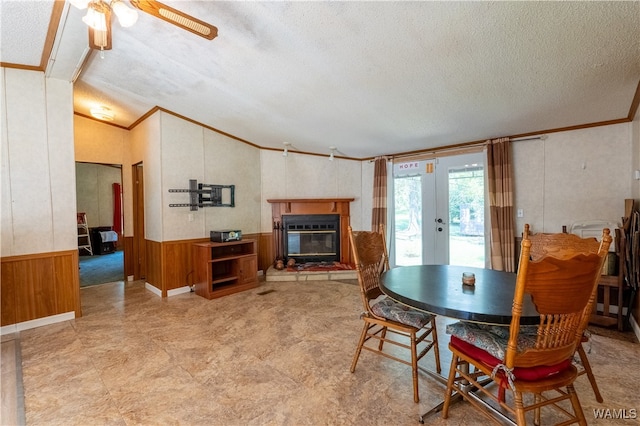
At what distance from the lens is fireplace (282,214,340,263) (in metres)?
5.42

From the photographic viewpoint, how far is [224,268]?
15.1 ft

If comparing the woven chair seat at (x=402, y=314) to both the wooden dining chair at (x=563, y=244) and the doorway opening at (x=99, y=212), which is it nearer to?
the wooden dining chair at (x=563, y=244)

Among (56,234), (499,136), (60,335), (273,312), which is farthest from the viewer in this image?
(499,136)

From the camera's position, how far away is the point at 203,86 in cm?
318

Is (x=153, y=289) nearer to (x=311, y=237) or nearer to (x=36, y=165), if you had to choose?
(x=36, y=165)

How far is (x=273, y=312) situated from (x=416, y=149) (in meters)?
3.53

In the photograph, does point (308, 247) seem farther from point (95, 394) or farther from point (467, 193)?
point (95, 394)

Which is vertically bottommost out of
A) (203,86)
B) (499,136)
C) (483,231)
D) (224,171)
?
(483,231)

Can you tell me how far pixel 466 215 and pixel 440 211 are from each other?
405 mm

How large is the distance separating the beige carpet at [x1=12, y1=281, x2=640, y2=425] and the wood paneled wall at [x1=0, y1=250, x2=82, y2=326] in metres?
0.25

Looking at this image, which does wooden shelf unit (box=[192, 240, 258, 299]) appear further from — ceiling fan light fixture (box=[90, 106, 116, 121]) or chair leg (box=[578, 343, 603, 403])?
chair leg (box=[578, 343, 603, 403])

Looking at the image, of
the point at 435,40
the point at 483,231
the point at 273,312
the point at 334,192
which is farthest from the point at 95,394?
the point at 483,231

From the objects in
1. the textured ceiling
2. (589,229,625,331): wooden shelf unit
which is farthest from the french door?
(589,229,625,331): wooden shelf unit
